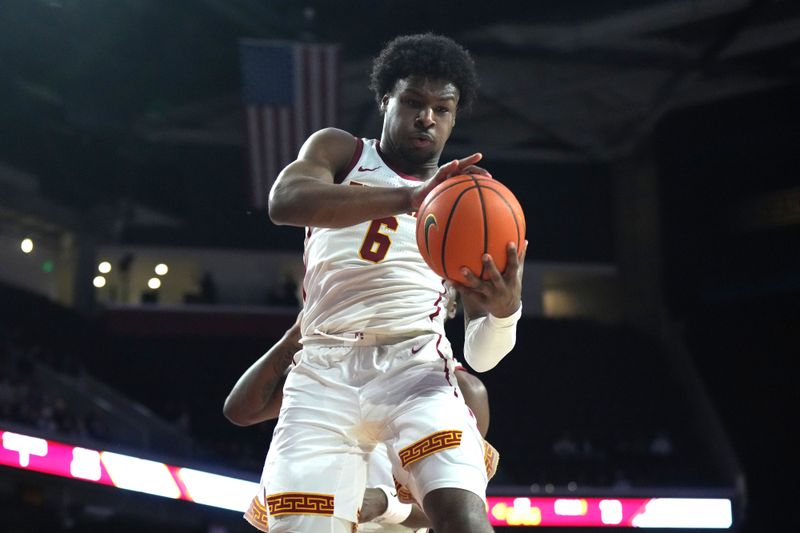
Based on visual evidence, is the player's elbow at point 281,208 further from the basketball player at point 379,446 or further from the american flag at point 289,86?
the american flag at point 289,86

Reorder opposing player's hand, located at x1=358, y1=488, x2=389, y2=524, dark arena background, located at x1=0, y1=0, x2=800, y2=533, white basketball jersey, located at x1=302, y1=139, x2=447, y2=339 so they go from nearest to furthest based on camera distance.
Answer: white basketball jersey, located at x1=302, y1=139, x2=447, y2=339 < opposing player's hand, located at x1=358, y1=488, x2=389, y2=524 < dark arena background, located at x1=0, y1=0, x2=800, y2=533

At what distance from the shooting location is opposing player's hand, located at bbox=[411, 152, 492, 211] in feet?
10.8

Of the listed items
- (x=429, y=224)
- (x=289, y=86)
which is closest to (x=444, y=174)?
(x=429, y=224)

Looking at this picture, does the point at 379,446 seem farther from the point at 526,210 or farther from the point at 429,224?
the point at 526,210

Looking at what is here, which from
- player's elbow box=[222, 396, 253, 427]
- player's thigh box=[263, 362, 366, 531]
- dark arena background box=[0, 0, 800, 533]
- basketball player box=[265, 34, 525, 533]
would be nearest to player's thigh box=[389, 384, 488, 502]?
basketball player box=[265, 34, 525, 533]

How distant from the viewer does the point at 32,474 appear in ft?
29.3

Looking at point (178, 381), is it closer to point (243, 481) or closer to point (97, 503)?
point (97, 503)

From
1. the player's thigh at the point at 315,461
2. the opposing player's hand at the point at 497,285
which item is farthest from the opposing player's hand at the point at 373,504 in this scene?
the opposing player's hand at the point at 497,285

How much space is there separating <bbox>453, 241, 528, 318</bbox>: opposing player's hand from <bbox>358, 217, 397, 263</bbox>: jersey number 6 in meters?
0.46

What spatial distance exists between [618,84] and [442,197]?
1795 cm

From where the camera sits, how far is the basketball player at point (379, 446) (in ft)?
13.3

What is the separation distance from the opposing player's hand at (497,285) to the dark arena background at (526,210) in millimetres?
8876

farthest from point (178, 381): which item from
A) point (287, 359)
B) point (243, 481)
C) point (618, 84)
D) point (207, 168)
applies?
point (287, 359)

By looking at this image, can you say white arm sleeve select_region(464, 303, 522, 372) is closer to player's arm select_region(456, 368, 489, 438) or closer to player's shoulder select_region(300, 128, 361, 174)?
player's arm select_region(456, 368, 489, 438)
